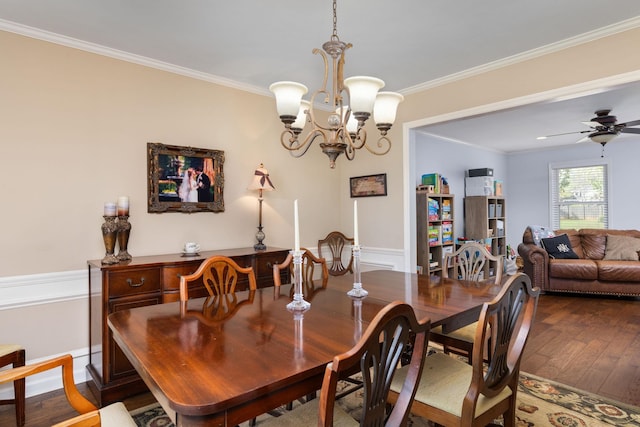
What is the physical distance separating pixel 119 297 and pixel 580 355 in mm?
3724

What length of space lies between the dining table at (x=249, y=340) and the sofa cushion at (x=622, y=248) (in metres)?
4.69

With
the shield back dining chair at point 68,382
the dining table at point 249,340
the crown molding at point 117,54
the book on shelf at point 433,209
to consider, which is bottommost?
the shield back dining chair at point 68,382

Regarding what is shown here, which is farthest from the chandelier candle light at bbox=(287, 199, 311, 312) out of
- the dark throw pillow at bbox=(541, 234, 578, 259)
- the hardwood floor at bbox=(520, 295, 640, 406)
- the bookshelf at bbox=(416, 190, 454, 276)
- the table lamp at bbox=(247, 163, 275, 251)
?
the dark throw pillow at bbox=(541, 234, 578, 259)

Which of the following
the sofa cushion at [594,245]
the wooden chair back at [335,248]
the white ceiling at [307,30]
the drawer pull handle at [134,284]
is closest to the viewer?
the white ceiling at [307,30]

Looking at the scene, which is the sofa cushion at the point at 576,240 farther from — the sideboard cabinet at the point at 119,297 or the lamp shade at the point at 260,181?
the sideboard cabinet at the point at 119,297

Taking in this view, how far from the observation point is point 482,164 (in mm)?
7070

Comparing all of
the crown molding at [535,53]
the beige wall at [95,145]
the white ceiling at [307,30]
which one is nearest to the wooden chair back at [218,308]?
the beige wall at [95,145]

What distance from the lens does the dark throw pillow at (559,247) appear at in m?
5.61

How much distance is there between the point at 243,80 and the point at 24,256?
2274 mm

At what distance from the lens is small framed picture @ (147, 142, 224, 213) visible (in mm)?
3037

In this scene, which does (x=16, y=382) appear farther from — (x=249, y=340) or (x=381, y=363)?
(x=381, y=363)

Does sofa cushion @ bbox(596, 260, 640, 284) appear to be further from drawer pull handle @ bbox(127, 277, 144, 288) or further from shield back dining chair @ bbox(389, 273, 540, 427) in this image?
drawer pull handle @ bbox(127, 277, 144, 288)

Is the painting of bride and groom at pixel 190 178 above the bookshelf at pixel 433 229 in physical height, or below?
above

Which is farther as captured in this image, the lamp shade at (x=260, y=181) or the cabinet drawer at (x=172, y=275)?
the lamp shade at (x=260, y=181)
